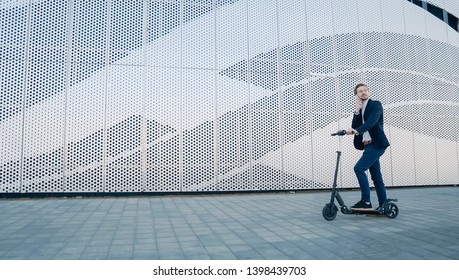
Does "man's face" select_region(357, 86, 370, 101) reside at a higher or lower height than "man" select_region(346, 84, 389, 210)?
higher

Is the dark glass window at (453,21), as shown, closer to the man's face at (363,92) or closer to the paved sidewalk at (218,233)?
the paved sidewalk at (218,233)

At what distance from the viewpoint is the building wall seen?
6.46 meters

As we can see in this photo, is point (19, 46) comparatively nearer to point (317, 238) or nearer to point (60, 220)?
point (60, 220)

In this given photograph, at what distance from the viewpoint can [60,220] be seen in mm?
4016

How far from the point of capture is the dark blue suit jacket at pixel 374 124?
3.99 m

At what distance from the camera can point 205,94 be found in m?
7.34

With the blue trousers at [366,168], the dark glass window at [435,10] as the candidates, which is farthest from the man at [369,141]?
the dark glass window at [435,10]

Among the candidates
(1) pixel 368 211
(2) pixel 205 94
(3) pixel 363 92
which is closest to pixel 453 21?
(3) pixel 363 92

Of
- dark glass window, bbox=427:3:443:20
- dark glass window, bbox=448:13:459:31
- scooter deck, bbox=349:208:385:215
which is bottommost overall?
scooter deck, bbox=349:208:385:215

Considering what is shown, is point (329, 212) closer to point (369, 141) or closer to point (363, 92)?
point (369, 141)

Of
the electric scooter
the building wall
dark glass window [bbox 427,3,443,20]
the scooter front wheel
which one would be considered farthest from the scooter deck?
dark glass window [bbox 427,3,443,20]

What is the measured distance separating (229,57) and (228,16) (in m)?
1.15

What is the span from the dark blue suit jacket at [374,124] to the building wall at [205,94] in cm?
351

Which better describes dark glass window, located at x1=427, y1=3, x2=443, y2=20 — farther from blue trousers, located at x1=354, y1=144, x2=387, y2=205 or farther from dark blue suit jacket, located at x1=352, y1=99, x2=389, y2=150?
blue trousers, located at x1=354, y1=144, x2=387, y2=205
